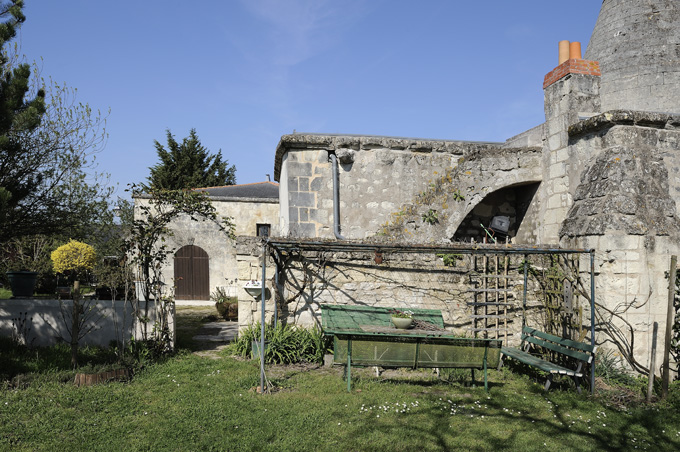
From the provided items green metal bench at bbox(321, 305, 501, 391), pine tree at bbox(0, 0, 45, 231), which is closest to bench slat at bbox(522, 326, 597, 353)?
green metal bench at bbox(321, 305, 501, 391)

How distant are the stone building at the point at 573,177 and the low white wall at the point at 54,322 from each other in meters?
3.17

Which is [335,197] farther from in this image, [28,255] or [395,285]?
[28,255]

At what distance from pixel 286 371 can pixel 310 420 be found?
6.07ft

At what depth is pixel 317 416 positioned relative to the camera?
472cm

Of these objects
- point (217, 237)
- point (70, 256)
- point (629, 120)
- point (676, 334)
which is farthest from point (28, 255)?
point (676, 334)

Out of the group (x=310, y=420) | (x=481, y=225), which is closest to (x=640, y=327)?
(x=481, y=225)

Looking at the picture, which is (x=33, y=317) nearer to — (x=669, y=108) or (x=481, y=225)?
(x=481, y=225)

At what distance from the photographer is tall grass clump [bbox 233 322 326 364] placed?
22.1 ft

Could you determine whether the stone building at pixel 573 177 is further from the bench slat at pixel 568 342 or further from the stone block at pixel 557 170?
the bench slat at pixel 568 342

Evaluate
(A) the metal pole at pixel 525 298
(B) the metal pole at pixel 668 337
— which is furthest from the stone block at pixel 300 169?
(B) the metal pole at pixel 668 337

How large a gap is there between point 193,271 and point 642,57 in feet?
46.5

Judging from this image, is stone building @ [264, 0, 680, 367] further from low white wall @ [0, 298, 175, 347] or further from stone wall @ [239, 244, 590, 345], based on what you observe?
low white wall @ [0, 298, 175, 347]

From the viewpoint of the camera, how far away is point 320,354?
22.5ft

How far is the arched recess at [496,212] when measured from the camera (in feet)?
29.8
